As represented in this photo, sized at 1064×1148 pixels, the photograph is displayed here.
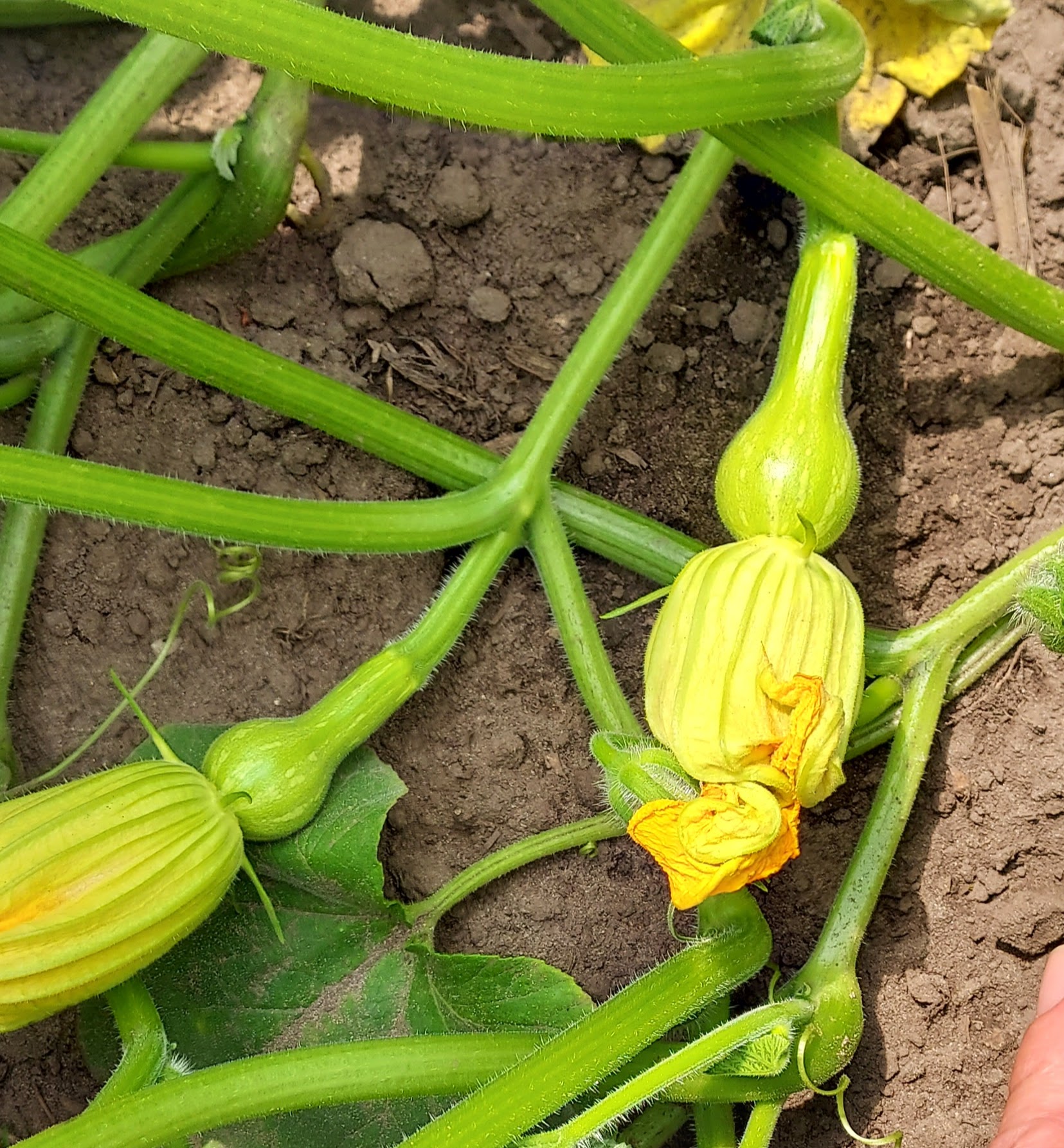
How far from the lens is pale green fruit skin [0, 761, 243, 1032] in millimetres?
1364

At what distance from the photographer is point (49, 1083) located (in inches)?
69.7

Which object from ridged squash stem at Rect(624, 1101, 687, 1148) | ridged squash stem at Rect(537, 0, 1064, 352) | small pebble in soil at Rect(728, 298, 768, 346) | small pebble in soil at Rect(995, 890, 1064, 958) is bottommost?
ridged squash stem at Rect(624, 1101, 687, 1148)

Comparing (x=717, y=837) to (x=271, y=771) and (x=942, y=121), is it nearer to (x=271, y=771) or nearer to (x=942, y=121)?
(x=271, y=771)

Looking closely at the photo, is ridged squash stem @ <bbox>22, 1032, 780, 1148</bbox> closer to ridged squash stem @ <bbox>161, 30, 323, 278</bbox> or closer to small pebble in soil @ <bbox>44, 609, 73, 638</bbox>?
small pebble in soil @ <bbox>44, 609, 73, 638</bbox>

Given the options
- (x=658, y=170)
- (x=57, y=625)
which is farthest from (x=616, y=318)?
(x=57, y=625)

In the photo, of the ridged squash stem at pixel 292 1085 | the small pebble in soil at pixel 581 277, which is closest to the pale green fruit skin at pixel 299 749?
the ridged squash stem at pixel 292 1085

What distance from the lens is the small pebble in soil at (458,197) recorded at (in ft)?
6.31

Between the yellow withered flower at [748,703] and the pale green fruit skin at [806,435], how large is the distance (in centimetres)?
6

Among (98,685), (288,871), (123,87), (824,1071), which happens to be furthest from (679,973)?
(123,87)

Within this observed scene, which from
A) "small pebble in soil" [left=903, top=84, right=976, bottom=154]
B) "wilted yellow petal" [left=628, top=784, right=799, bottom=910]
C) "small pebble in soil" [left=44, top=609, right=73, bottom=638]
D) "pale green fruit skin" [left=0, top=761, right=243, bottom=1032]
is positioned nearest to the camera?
"wilted yellow petal" [left=628, top=784, right=799, bottom=910]

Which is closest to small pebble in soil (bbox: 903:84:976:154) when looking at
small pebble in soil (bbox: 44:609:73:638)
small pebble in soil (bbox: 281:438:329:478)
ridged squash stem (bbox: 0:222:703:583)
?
ridged squash stem (bbox: 0:222:703:583)

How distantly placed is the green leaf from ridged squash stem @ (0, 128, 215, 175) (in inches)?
32.5

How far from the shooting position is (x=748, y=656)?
1350mm

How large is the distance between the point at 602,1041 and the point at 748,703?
0.45m
